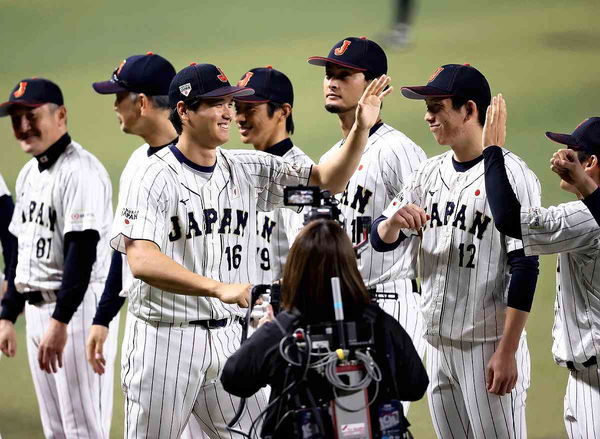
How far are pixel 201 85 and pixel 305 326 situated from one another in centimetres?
119

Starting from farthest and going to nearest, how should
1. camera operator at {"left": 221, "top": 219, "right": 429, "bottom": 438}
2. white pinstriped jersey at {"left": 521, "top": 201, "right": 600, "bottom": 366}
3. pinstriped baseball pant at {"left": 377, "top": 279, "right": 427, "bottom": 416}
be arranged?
pinstriped baseball pant at {"left": 377, "top": 279, "right": 427, "bottom": 416}, white pinstriped jersey at {"left": 521, "top": 201, "right": 600, "bottom": 366}, camera operator at {"left": 221, "top": 219, "right": 429, "bottom": 438}

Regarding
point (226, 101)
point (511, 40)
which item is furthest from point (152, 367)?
point (511, 40)

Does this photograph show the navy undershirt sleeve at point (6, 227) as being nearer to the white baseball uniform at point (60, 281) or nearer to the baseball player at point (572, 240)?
the white baseball uniform at point (60, 281)

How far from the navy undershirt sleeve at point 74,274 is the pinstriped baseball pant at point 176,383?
1.12 metres

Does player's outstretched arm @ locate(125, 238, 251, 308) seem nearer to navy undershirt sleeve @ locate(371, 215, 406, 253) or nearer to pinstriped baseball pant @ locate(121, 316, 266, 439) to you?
pinstriped baseball pant @ locate(121, 316, 266, 439)

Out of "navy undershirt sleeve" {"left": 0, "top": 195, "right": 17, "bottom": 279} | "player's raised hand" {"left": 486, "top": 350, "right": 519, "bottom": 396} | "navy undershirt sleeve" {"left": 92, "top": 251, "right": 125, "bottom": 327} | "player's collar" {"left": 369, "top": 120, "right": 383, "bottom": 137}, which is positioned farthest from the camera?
"navy undershirt sleeve" {"left": 0, "top": 195, "right": 17, "bottom": 279}

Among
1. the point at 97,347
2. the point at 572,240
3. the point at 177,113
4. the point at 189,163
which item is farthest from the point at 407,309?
the point at 97,347

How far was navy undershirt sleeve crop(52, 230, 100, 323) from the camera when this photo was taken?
474cm

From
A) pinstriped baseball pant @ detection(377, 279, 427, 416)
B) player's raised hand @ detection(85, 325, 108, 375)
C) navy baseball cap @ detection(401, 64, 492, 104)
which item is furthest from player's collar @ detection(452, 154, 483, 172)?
player's raised hand @ detection(85, 325, 108, 375)

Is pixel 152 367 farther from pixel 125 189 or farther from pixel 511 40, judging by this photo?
pixel 511 40

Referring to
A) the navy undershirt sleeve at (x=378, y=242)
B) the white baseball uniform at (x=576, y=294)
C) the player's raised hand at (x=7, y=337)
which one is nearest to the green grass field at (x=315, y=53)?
the player's raised hand at (x=7, y=337)

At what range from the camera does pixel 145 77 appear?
15.3 feet

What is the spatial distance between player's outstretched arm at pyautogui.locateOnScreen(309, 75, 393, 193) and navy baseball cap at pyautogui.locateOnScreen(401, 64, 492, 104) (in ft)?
0.94

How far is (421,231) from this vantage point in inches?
154
